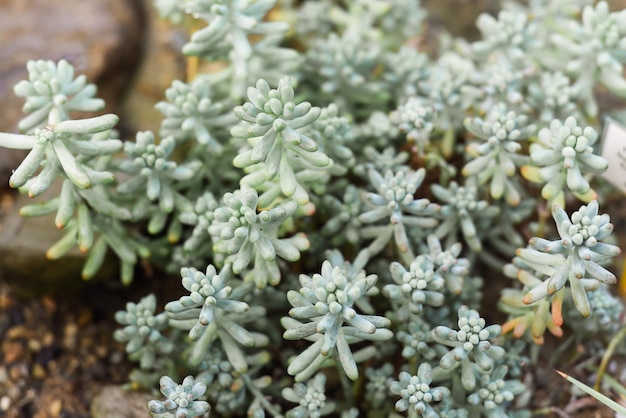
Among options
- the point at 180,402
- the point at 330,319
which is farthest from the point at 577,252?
the point at 180,402

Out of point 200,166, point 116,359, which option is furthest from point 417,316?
point 116,359

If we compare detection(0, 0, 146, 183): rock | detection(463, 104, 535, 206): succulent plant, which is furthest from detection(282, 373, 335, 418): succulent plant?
detection(0, 0, 146, 183): rock

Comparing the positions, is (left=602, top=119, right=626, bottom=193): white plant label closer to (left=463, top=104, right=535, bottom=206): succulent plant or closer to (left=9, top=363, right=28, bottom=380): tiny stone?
(left=463, top=104, right=535, bottom=206): succulent plant

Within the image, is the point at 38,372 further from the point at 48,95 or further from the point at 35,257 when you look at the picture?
the point at 48,95

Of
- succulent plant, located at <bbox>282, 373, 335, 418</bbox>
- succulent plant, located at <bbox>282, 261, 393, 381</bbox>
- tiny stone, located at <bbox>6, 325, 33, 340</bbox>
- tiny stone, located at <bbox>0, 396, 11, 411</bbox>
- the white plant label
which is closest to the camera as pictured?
succulent plant, located at <bbox>282, 261, 393, 381</bbox>

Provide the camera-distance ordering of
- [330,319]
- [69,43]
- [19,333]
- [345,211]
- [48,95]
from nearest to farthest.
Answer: [330,319], [48,95], [345,211], [19,333], [69,43]
